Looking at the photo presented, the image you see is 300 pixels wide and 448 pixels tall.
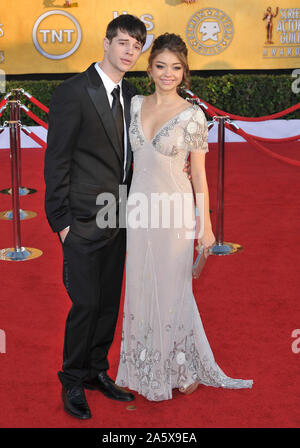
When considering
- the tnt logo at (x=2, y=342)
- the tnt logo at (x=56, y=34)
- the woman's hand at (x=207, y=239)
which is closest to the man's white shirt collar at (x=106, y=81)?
the woman's hand at (x=207, y=239)

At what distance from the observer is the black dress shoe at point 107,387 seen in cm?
327

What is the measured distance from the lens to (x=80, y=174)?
3.00m

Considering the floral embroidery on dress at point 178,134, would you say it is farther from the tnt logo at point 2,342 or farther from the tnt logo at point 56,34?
the tnt logo at point 56,34

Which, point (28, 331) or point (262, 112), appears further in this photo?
point (262, 112)

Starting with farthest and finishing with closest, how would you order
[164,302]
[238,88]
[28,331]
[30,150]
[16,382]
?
[238,88] < [30,150] < [28,331] < [16,382] < [164,302]

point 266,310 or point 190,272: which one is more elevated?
point 190,272

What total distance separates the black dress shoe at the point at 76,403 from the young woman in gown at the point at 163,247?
0.89 feet

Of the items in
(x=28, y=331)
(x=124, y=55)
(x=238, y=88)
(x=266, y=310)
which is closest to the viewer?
(x=124, y=55)

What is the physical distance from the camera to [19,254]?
5582mm

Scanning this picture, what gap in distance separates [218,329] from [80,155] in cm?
165

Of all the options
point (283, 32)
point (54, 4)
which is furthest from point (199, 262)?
point (283, 32)

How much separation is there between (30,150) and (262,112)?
405 centimetres
